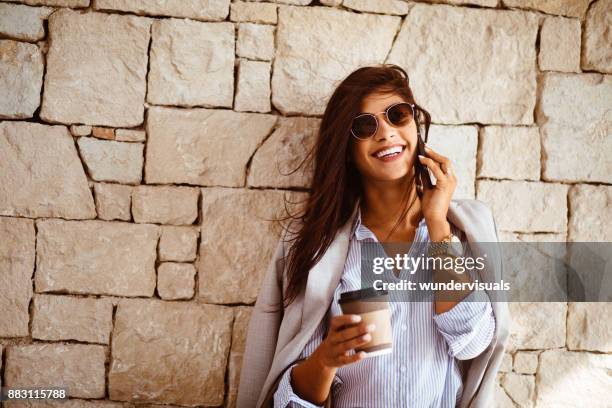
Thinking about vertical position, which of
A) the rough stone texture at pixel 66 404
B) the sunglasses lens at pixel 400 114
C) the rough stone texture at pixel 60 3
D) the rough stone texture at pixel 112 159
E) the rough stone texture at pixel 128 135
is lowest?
the rough stone texture at pixel 66 404

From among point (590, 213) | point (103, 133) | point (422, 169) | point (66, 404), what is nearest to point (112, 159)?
point (103, 133)

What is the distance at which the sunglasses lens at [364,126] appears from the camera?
2020 mm

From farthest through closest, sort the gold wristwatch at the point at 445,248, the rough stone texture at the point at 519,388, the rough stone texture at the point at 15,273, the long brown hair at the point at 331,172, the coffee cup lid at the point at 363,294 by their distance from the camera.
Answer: the rough stone texture at the point at 519,388 → the rough stone texture at the point at 15,273 → the long brown hair at the point at 331,172 → the gold wristwatch at the point at 445,248 → the coffee cup lid at the point at 363,294

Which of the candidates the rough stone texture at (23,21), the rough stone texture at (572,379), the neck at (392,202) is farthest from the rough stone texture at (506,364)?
the rough stone texture at (23,21)

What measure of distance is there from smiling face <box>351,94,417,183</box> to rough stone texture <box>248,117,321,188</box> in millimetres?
430

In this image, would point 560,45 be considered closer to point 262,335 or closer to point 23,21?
point 262,335

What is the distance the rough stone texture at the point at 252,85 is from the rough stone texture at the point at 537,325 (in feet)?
5.69

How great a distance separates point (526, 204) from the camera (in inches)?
99.1

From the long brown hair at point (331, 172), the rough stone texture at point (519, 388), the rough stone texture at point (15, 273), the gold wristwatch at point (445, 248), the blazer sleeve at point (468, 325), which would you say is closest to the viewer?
the blazer sleeve at point (468, 325)

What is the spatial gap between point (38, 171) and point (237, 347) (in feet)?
4.53

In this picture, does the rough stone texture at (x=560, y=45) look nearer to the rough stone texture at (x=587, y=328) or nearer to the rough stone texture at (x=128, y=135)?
the rough stone texture at (x=587, y=328)

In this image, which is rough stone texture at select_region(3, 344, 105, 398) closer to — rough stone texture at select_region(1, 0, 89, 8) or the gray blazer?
the gray blazer

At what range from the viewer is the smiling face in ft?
6.63

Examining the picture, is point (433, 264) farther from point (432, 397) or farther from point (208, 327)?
point (208, 327)
